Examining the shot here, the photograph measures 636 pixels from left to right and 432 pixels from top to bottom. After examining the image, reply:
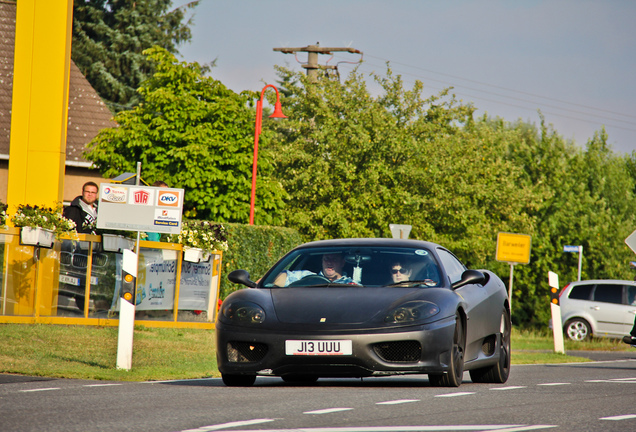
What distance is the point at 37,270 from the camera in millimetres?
16188

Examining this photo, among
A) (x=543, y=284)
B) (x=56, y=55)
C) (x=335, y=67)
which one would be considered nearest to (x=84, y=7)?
(x=335, y=67)

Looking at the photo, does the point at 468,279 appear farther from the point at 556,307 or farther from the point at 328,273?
the point at 556,307

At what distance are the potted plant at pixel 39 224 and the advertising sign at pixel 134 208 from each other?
3.50m

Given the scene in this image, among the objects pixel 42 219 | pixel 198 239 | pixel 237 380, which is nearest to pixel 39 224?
pixel 42 219

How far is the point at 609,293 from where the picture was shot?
2867 cm

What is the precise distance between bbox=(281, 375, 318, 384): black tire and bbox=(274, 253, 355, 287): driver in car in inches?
43.9

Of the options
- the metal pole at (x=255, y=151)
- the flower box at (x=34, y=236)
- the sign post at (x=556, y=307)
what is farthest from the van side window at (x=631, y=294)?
the flower box at (x=34, y=236)

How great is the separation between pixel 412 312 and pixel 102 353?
5.96m

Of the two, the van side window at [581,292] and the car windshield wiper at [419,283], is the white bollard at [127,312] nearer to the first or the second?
the car windshield wiper at [419,283]

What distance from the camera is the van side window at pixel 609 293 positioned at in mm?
28578

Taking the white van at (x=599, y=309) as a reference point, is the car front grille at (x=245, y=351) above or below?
above

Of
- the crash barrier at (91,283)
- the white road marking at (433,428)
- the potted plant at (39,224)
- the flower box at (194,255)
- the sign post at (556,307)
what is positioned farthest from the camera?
the flower box at (194,255)

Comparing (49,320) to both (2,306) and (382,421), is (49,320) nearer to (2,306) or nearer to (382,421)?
(2,306)

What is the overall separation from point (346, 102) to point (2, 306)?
86.8 feet
